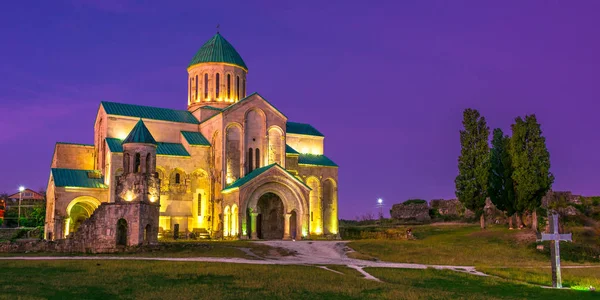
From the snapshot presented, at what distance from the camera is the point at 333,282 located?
18.0 metres

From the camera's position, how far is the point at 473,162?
40562 mm

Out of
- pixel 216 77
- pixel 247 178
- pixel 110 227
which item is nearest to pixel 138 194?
pixel 110 227

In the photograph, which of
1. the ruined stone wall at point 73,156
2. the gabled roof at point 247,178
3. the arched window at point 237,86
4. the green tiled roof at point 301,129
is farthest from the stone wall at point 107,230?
the green tiled roof at point 301,129

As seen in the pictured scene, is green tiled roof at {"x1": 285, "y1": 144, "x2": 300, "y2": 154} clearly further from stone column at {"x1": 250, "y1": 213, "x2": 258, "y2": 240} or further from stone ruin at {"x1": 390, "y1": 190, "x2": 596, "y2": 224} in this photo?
stone ruin at {"x1": 390, "y1": 190, "x2": 596, "y2": 224}

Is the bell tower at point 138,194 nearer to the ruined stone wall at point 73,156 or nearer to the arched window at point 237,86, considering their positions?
the ruined stone wall at point 73,156

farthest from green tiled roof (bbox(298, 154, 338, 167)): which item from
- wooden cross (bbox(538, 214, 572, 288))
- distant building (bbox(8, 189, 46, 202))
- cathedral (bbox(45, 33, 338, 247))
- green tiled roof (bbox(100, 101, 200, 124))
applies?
distant building (bbox(8, 189, 46, 202))

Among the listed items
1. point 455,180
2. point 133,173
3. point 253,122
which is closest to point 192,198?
point 253,122

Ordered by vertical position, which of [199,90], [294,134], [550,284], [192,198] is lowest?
[550,284]

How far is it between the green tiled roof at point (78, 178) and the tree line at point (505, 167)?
25.5 meters

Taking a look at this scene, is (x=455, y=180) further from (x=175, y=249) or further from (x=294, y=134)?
(x=175, y=249)

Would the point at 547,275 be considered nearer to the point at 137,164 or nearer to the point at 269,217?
the point at 137,164

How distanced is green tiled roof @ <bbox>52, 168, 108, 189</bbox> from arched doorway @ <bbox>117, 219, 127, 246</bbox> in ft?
31.0

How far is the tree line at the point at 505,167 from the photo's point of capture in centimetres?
3700

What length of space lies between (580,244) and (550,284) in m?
16.3
